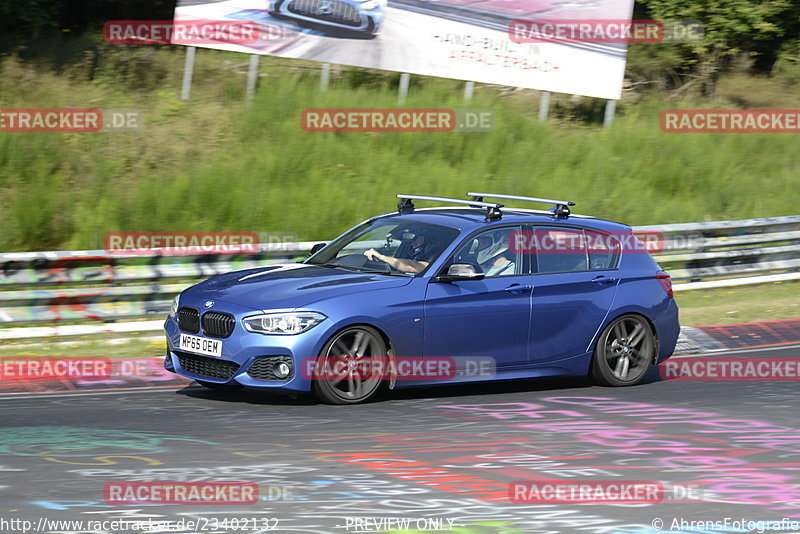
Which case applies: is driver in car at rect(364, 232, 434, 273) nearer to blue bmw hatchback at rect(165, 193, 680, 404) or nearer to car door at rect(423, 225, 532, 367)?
blue bmw hatchback at rect(165, 193, 680, 404)

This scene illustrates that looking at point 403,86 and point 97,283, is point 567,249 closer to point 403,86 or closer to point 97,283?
point 97,283

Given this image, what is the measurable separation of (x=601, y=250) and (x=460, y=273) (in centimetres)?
188

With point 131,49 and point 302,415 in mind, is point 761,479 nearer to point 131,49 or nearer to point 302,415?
point 302,415

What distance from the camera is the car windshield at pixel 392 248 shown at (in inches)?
389

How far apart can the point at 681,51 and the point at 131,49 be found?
1271 centimetres

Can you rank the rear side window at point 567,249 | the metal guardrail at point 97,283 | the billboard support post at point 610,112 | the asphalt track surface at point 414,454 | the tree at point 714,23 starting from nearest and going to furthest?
the asphalt track surface at point 414,454 → the rear side window at point 567,249 → the metal guardrail at point 97,283 → the billboard support post at point 610,112 → the tree at point 714,23

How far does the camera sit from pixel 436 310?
9594 millimetres

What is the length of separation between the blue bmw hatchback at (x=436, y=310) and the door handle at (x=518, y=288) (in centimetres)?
2

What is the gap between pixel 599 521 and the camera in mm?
6262

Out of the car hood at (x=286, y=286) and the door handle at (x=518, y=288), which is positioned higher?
the door handle at (x=518, y=288)

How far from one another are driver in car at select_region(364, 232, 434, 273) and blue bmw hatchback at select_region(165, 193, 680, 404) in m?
0.01

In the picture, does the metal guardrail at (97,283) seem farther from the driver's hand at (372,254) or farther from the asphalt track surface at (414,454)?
the driver's hand at (372,254)

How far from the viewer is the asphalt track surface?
630 centimetres

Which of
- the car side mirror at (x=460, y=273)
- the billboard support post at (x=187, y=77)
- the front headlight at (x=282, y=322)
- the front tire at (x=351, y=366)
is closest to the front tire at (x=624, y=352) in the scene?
the car side mirror at (x=460, y=273)
